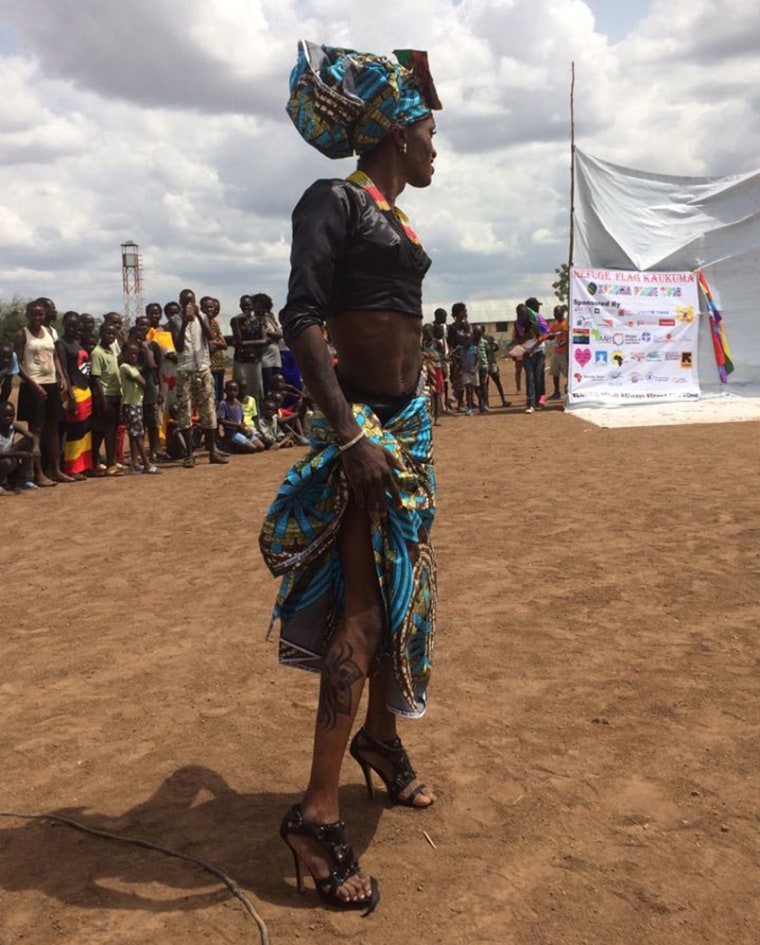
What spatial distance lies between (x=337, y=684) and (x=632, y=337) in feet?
40.8

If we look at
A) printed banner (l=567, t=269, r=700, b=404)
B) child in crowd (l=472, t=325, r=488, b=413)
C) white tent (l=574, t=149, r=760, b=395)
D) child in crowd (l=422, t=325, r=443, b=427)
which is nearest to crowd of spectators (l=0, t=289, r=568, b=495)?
child in crowd (l=422, t=325, r=443, b=427)

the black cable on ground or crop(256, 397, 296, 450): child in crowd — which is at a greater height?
crop(256, 397, 296, 450): child in crowd

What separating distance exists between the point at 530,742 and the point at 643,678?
2.37 ft

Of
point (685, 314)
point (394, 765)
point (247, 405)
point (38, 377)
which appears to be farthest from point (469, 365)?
point (394, 765)

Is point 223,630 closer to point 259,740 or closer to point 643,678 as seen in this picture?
point 259,740

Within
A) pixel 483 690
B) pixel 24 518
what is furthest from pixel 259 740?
A: pixel 24 518

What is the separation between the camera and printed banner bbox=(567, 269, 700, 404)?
13.7 meters

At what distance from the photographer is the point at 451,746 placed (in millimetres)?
3098

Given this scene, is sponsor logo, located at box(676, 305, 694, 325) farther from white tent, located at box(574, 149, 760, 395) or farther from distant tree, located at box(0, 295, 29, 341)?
distant tree, located at box(0, 295, 29, 341)

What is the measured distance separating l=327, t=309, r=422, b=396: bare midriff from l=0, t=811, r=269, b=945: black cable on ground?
1.29 meters

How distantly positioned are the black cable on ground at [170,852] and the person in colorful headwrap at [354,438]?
165 mm

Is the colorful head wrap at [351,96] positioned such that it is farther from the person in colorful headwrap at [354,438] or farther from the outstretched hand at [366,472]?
the outstretched hand at [366,472]

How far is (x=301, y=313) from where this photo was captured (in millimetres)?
2236

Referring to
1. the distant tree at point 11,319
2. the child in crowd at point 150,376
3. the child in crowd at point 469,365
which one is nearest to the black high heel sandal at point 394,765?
the child in crowd at point 150,376
